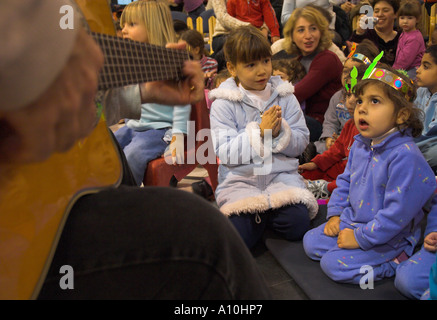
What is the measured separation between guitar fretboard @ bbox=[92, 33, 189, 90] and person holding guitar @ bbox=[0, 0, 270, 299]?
146mm

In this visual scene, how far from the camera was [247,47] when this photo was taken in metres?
1.91

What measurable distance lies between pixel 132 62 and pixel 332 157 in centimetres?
173

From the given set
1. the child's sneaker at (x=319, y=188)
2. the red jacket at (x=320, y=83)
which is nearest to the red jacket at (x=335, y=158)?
the child's sneaker at (x=319, y=188)

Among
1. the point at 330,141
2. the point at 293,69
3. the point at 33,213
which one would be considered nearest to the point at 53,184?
the point at 33,213

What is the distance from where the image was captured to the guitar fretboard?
0.73 meters

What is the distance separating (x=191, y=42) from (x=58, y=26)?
9.26 ft

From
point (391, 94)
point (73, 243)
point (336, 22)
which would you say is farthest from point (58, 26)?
point (336, 22)

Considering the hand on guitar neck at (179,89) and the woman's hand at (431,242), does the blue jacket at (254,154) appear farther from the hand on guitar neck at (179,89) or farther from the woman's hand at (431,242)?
the hand on guitar neck at (179,89)

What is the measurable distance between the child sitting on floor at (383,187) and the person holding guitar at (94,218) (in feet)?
3.07

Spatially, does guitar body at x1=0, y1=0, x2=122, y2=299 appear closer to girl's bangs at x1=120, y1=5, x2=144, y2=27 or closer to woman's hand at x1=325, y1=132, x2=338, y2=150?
girl's bangs at x1=120, y1=5, x2=144, y2=27

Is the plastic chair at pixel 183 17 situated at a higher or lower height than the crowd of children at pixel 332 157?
higher

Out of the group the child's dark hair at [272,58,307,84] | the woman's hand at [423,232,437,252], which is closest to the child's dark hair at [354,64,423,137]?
the woman's hand at [423,232,437,252]

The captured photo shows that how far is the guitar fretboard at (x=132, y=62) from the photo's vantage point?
0.73 meters
